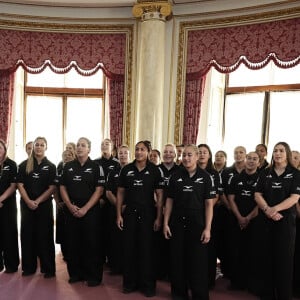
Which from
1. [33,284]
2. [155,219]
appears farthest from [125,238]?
[33,284]

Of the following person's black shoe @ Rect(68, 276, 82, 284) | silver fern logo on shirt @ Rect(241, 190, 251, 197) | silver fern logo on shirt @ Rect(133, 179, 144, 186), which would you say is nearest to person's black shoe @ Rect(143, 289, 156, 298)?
person's black shoe @ Rect(68, 276, 82, 284)

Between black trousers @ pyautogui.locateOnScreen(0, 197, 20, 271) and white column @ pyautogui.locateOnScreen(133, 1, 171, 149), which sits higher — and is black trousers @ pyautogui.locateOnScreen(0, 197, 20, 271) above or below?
below

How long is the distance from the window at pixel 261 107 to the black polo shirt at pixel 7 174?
3716 millimetres

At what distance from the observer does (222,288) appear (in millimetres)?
3795

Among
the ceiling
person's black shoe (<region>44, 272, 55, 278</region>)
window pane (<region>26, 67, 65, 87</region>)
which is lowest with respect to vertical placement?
person's black shoe (<region>44, 272, 55, 278</region>)

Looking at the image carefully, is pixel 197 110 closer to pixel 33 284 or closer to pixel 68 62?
pixel 68 62

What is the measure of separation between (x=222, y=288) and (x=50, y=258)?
1.76 meters

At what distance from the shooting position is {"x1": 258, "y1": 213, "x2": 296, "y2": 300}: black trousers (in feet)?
10.5

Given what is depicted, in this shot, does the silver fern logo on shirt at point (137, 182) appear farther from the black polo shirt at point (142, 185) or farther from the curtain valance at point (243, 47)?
the curtain valance at point (243, 47)

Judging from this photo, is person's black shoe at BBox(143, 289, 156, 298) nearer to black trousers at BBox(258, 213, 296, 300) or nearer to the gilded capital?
black trousers at BBox(258, 213, 296, 300)

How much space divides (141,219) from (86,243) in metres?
0.63

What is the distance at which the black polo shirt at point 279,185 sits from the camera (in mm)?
3180

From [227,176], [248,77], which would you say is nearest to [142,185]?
[227,176]

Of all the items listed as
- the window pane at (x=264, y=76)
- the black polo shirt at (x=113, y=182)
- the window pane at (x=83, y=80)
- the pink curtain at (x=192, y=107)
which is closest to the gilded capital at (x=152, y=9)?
the pink curtain at (x=192, y=107)
